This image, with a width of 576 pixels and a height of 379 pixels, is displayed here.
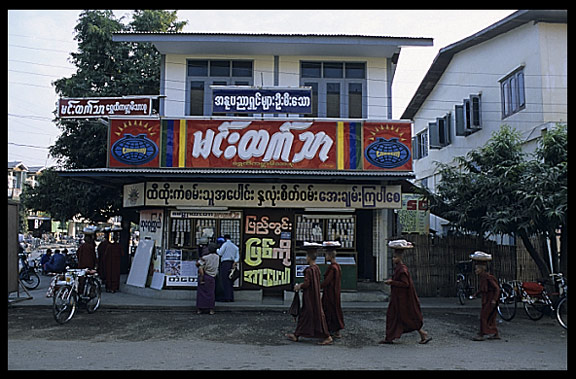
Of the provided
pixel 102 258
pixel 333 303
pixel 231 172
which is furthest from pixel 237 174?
pixel 102 258

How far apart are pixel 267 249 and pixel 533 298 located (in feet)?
21.1

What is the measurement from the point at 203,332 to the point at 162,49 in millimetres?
9234

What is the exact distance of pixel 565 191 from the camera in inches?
392

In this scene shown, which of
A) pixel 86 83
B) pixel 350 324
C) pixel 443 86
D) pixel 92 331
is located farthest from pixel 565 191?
pixel 86 83

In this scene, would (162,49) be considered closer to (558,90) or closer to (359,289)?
(359,289)

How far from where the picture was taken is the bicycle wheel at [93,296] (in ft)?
36.3

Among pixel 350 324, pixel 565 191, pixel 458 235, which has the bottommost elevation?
pixel 350 324

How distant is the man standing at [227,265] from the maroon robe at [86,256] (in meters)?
3.37

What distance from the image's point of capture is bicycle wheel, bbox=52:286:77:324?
9830 mm

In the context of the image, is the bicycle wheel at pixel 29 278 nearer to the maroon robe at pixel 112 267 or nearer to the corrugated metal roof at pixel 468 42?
the maroon robe at pixel 112 267

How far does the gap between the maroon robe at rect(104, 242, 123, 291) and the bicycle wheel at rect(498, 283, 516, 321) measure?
9.98 metres

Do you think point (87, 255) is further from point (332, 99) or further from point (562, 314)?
point (562, 314)

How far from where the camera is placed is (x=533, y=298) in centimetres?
1062
